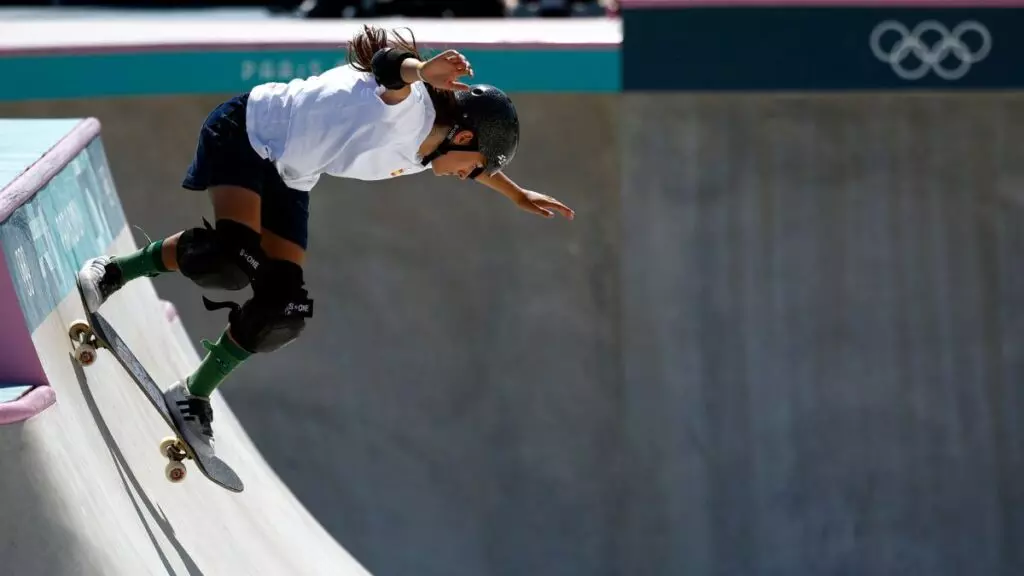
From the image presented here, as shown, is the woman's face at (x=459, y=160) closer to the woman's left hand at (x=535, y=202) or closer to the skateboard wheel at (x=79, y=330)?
the woman's left hand at (x=535, y=202)

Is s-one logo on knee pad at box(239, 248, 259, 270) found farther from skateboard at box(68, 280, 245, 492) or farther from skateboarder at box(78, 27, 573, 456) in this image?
skateboard at box(68, 280, 245, 492)

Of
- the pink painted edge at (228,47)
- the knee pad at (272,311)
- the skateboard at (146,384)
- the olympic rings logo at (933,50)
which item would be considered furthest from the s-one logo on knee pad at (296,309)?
the olympic rings logo at (933,50)

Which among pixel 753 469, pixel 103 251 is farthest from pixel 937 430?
pixel 103 251

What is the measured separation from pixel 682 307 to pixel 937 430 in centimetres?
161

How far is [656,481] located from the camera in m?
7.39

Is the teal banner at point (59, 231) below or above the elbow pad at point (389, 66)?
below

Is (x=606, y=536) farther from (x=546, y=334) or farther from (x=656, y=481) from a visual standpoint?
(x=546, y=334)

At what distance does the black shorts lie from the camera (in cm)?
382

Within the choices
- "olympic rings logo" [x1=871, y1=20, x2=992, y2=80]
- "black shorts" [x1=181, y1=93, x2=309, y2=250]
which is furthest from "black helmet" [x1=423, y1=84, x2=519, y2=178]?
"olympic rings logo" [x1=871, y1=20, x2=992, y2=80]

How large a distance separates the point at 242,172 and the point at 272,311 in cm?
42

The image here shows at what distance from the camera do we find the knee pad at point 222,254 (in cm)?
382

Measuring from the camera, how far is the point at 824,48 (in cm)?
726

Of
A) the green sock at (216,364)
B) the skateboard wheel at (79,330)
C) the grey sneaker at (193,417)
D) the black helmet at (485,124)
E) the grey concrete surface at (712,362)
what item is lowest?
the grey concrete surface at (712,362)

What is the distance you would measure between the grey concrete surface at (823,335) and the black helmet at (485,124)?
3783 mm
